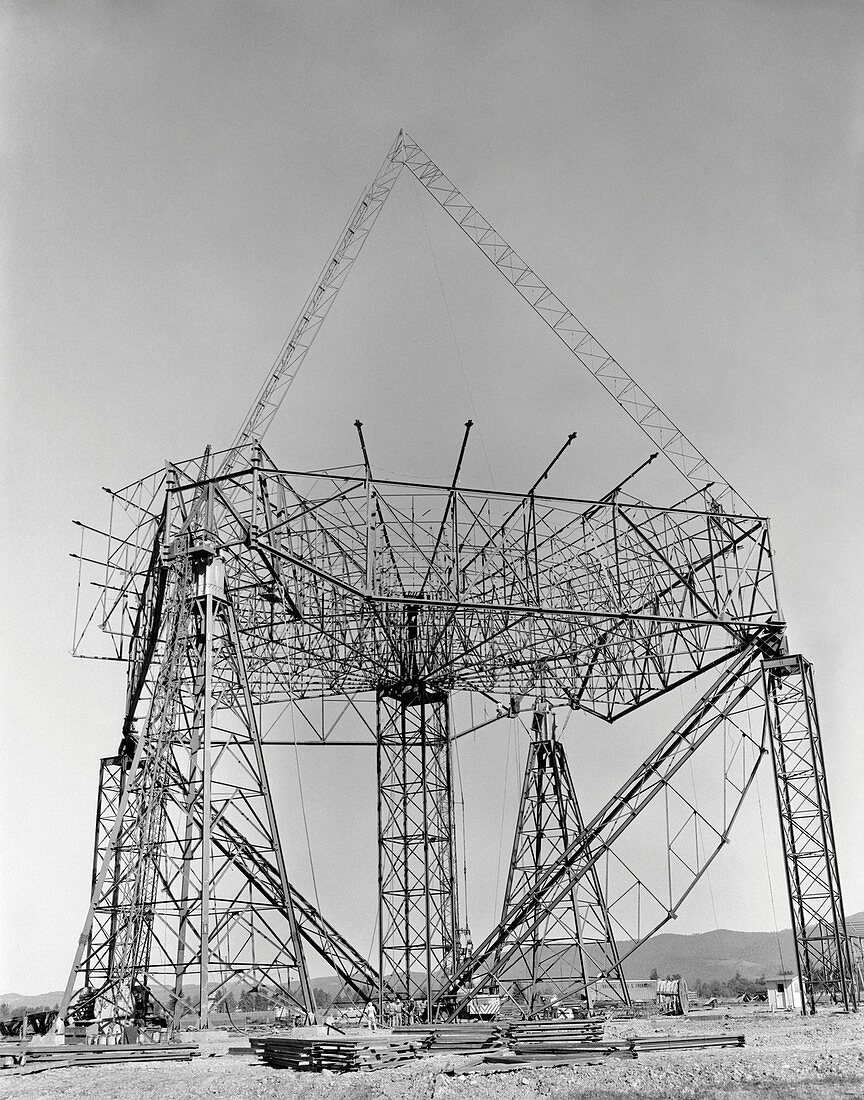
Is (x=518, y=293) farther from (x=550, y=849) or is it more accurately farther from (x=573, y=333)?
(x=550, y=849)

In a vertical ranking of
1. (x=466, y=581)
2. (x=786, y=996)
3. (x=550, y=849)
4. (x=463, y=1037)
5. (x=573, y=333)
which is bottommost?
(x=786, y=996)

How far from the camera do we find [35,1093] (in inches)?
758

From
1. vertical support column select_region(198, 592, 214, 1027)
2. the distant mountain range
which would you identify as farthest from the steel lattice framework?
the distant mountain range

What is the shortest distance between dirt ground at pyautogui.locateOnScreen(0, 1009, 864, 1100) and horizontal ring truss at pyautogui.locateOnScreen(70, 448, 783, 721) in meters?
12.1

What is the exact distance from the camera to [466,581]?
3528 cm

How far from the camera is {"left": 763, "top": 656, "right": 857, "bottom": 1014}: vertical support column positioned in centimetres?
3180

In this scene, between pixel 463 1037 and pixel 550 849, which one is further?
pixel 550 849

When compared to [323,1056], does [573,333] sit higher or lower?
higher

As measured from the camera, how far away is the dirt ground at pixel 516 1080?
727 inches

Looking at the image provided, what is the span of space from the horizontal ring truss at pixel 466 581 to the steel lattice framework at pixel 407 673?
127 mm

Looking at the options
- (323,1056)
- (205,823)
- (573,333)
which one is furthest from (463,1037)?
(573,333)

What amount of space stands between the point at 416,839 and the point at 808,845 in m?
13.7

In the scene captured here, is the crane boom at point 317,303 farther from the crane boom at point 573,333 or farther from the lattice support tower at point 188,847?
the lattice support tower at point 188,847

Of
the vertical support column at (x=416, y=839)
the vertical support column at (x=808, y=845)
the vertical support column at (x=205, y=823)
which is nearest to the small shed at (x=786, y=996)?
the vertical support column at (x=808, y=845)
